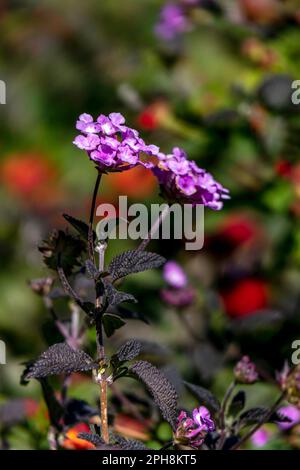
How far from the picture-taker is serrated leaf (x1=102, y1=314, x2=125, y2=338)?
2.93ft

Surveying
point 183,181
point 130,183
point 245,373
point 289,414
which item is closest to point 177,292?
point 289,414

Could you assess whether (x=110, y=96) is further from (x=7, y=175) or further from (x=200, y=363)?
(x=200, y=363)

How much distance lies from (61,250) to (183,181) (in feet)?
0.53

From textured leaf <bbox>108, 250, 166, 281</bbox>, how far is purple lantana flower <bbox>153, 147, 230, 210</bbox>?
0.08 m

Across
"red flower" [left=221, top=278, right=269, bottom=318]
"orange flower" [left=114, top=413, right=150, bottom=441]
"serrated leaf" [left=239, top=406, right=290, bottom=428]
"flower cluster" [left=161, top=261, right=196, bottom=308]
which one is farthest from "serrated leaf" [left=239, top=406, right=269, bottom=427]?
"red flower" [left=221, top=278, right=269, bottom=318]

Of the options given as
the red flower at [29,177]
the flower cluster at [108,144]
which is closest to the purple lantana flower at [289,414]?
the flower cluster at [108,144]

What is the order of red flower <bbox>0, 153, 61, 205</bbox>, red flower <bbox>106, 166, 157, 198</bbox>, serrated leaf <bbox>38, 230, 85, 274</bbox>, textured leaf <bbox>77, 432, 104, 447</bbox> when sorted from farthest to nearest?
red flower <bbox>0, 153, 61, 205</bbox> < red flower <bbox>106, 166, 157, 198</bbox> < serrated leaf <bbox>38, 230, 85, 274</bbox> < textured leaf <bbox>77, 432, 104, 447</bbox>

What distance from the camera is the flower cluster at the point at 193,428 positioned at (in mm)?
869

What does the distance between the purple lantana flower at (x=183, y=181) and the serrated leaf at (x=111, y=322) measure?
0.16 metres

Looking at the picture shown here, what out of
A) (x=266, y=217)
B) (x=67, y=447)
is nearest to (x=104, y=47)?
(x=266, y=217)

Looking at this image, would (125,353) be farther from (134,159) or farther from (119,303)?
(134,159)

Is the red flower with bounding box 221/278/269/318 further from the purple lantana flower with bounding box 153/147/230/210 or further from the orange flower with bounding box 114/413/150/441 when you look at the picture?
the purple lantana flower with bounding box 153/147/230/210

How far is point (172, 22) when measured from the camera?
6.25 feet

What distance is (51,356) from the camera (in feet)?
2.88
